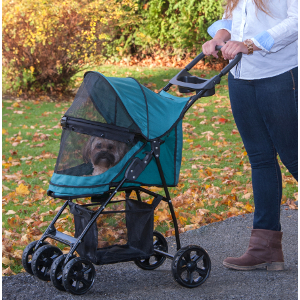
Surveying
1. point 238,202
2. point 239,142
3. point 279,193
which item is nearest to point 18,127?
point 239,142

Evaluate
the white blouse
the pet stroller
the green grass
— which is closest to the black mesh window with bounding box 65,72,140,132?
the pet stroller

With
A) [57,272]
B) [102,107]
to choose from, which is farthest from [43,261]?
[102,107]

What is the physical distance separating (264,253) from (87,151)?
4.47ft

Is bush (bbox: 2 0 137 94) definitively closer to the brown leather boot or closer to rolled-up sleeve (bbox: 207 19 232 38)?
rolled-up sleeve (bbox: 207 19 232 38)

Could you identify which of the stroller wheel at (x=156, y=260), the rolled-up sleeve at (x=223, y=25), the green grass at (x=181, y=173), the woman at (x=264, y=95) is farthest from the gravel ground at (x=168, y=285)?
the rolled-up sleeve at (x=223, y=25)

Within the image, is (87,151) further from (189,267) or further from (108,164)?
(189,267)

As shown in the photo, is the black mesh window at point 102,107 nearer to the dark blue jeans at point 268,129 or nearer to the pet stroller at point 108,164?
the pet stroller at point 108,164

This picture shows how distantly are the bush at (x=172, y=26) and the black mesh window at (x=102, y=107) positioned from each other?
992cm

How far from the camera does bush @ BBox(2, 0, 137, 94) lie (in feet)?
31.9

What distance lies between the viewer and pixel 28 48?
1001cm

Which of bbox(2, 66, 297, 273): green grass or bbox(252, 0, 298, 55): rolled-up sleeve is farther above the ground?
bbox(252, 0, 298, 55): rolled-up sleeve

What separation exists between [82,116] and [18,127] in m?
5.77

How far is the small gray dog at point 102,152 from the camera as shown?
2756 mm

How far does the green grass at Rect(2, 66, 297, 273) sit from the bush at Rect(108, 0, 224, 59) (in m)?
3.72
